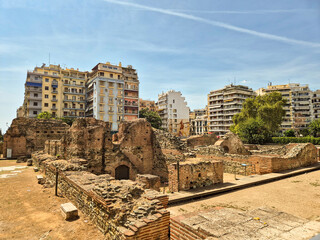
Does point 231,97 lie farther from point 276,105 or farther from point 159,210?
point 159,210

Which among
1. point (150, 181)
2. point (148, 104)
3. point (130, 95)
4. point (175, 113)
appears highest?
point (148, 104)

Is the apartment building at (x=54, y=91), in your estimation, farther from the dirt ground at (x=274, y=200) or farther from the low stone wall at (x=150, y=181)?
the dirt ground at (x=274, y=200)

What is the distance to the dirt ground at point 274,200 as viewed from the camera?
20.4 feet

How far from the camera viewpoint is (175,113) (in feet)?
204

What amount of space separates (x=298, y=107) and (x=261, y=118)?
3490 cm

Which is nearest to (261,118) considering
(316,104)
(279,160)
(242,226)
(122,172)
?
(279,160)

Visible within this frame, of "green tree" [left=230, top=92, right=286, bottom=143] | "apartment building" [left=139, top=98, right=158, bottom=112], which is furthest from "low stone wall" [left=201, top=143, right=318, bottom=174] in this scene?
"apartment building" [left=139, top=98, right=158, bottom=112]

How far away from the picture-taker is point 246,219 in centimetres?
380

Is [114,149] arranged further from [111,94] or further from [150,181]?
[111,94]

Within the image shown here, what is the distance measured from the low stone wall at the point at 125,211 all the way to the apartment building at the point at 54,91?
138ft

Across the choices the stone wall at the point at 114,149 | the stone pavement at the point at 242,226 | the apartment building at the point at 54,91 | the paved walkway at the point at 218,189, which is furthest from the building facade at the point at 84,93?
the stone pavement at the point at 242,226

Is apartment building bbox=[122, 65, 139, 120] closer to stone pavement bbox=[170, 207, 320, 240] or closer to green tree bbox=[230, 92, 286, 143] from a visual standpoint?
green tree bbox=[230, 92, 286, 143]

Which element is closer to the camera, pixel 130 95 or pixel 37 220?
pixel 37 220

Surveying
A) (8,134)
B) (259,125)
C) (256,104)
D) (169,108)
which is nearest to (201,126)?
(169,108)
